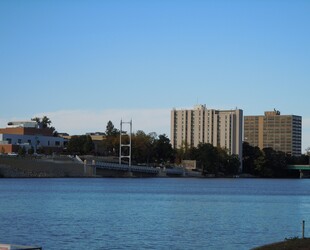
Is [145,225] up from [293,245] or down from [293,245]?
down

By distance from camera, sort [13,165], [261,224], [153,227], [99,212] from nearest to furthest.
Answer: [153,227] → [261,224] → [99,212] → [13,165]

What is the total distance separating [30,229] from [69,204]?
30982 millimetres

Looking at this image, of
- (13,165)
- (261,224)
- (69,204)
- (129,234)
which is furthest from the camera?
(13,165)

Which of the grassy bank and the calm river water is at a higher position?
the grassy bank

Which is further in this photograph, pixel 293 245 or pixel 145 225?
pixel 145 225

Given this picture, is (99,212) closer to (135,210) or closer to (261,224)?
(135,210)

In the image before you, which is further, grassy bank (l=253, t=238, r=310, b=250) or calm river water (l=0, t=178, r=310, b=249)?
calm river water (l=0, t=178, r=310, b=249)

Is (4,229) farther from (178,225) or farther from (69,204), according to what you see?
(69,204)

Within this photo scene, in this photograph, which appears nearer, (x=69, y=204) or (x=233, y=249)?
(x=233, y=249)

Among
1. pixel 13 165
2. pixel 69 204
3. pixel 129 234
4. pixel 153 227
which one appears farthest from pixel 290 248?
pixel 13 165

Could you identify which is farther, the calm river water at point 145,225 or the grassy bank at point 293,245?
the calm river water at point 145,225

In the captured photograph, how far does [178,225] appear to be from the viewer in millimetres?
60562

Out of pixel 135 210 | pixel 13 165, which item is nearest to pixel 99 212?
pixel 135 210

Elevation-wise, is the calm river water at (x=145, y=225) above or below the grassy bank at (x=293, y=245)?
below
